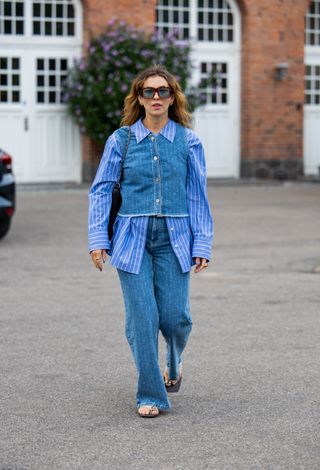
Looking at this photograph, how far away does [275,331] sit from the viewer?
28.9 ft

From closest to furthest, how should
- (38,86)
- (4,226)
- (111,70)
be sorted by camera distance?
(4,226) < (111,70) < (38,86)

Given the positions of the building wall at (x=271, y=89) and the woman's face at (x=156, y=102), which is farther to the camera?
the building wall at (x=271, y=89)

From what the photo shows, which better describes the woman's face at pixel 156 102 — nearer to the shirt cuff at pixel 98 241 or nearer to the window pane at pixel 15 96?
the shirt cuff at pixel 98 241

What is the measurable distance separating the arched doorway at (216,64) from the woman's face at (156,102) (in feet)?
58.3

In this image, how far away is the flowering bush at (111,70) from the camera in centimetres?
2200

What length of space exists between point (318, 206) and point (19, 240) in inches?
246

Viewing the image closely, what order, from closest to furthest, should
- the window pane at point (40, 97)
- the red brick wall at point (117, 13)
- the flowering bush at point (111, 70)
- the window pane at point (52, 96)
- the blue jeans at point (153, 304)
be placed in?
the blue jeans at point (153, 304) < the flowering bush at point (111, 70) < the red brick wall at point (117, 13) < the window pane at point (40, 97) < the window pane at point (52, 96)

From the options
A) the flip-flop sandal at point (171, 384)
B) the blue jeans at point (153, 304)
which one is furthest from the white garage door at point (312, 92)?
the blue jeans at point (153, 304)

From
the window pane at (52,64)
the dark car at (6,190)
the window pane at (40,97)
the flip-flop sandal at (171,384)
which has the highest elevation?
the window pane at (52,64)

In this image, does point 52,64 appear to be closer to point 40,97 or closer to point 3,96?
point 40,97

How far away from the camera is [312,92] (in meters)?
26.0

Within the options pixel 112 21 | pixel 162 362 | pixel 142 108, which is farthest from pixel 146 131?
pixel 112 21

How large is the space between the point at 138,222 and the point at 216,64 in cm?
1858

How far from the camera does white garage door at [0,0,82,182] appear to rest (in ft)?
74.5
